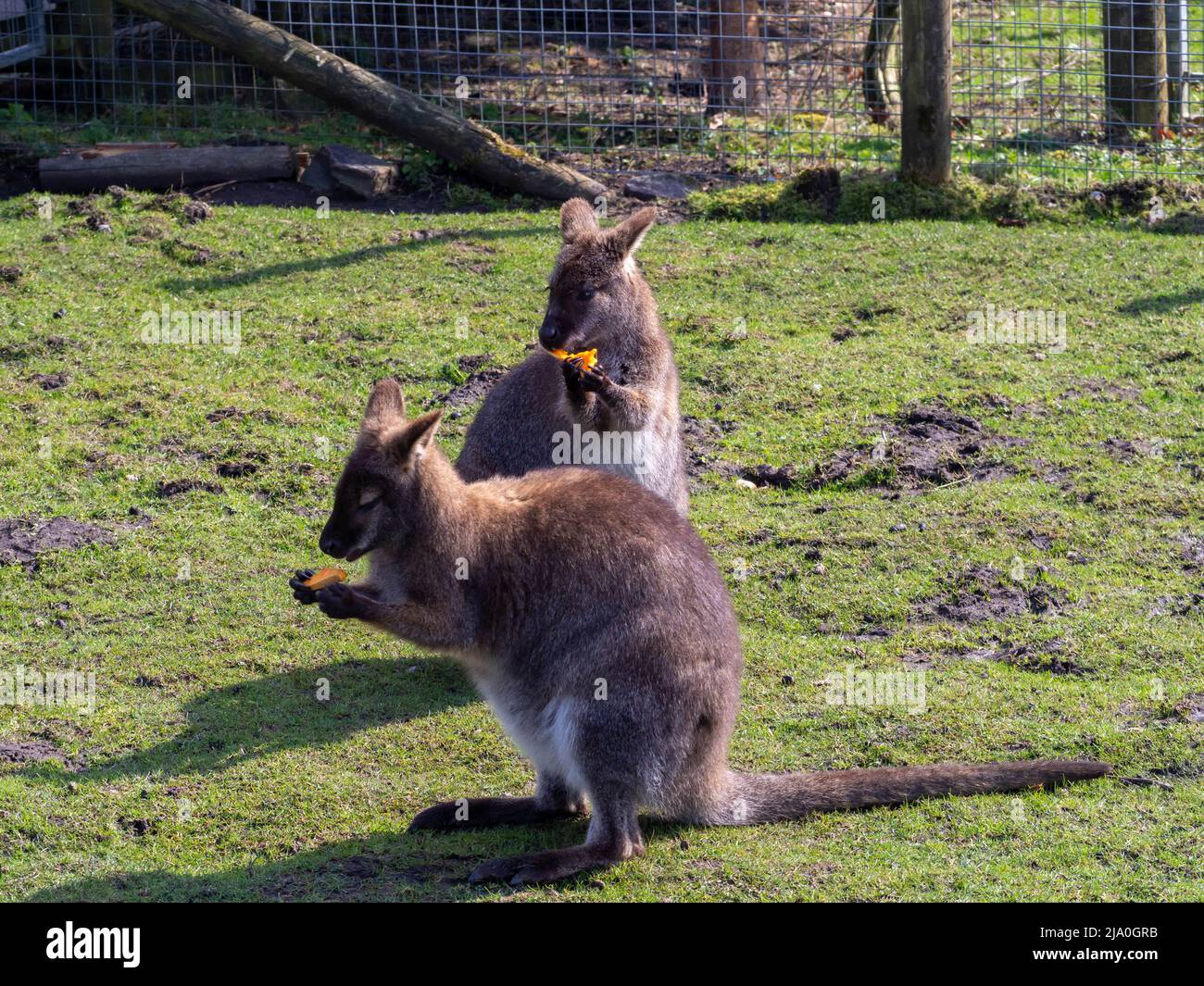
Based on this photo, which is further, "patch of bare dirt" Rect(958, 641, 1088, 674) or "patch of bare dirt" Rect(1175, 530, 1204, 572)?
"patch of bare dirt" Rect(1175, 530, 1204, 572)

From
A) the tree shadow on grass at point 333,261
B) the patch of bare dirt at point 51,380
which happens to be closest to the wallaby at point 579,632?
the patch of bare dirt at point 51,380

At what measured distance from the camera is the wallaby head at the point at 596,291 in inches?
292

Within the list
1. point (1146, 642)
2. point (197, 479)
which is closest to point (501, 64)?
point (197, 479)

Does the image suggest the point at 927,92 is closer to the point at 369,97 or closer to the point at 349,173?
the point at 369,97

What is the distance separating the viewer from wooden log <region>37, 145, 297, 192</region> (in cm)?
1137

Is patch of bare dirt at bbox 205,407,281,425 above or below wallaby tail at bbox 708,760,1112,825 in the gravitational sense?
above

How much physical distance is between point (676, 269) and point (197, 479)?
3844mm

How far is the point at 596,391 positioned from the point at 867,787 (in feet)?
7.34

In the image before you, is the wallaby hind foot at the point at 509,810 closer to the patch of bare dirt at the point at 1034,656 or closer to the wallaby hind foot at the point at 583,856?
the wallaby hind foot at the point at 583,856

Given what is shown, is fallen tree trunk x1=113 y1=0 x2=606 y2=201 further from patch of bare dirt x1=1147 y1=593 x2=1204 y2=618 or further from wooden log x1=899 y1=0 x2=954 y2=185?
patch of bare dirt x1=1147 y1=593 x2=1204 y2=618

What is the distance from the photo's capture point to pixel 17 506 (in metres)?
8.08

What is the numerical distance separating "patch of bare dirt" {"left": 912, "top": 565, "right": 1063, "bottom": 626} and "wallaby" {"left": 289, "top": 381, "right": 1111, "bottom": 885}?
5.51 feet

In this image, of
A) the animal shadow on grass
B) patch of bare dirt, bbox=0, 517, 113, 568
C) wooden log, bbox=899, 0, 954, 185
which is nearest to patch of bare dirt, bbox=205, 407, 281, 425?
patch of bare dirt, bbox=0, 517, 113, 568

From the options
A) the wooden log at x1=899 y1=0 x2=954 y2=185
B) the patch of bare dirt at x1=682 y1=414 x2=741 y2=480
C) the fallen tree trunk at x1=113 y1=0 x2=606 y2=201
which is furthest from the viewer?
the fallen tree trunk at x1=113 y1=0 x2=606 y2=201
